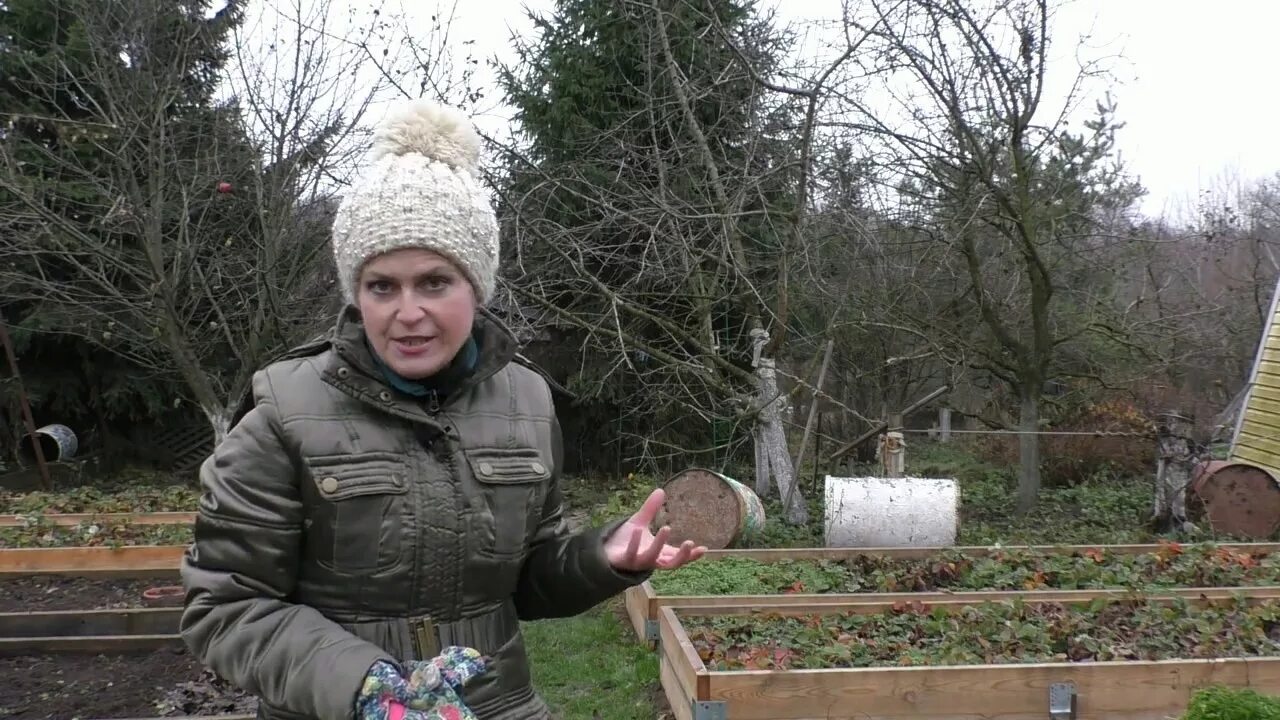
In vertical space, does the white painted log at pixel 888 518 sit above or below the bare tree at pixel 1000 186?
below

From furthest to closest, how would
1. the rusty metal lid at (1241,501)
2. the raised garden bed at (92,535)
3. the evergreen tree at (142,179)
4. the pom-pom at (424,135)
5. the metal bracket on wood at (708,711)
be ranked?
the evergreen tree at (142,179) < the rusty metal lid at (1241,501) < the raised garden bed at (92,535) < the metal bracket on wood at (708,711) < the pom-pom at (424,135)

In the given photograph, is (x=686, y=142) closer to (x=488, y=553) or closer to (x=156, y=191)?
(x=156, y=191)

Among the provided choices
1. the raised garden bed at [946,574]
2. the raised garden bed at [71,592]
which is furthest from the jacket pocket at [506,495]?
the raised garden bed at [71,592]

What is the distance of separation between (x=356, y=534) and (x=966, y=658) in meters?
3.87

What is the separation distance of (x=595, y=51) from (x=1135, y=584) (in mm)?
9357

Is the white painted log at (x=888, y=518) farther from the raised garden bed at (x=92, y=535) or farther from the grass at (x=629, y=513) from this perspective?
the raised garden bed at (x=92, y=535)

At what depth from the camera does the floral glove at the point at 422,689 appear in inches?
52.6

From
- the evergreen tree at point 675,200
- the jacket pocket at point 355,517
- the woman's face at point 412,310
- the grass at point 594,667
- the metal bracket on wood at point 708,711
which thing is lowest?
the grass at point 594,667

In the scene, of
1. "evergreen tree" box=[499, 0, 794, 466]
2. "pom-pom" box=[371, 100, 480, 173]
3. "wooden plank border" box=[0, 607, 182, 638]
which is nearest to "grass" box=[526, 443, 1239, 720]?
"evergreen tree" box=[499, 0, 794, 466]

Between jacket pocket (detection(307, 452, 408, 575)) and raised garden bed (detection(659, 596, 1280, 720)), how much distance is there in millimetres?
2886

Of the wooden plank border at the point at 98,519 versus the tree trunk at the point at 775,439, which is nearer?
the wooden plank border at the point at 98,519

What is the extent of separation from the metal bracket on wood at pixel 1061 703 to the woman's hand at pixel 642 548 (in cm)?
321

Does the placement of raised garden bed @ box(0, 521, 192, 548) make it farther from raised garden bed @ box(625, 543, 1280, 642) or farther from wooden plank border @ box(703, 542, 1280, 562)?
wooden plank border @ box(703, 542, 1280, 562)

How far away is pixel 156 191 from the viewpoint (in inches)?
369
